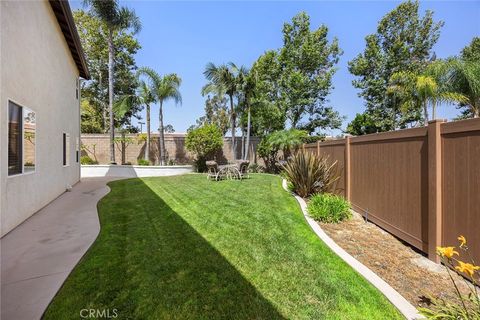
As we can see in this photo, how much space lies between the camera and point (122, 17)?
54.3 ft

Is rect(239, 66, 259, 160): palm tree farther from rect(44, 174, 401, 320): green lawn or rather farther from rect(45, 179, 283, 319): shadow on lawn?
rect(45, 179, 283, 319): shadow on lawn

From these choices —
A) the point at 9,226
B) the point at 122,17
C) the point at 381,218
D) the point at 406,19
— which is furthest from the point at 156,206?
the point at 406,19

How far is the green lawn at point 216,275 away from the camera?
258 centimetres

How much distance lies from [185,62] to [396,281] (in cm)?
1697

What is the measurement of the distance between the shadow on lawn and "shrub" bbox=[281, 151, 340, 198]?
404 cm

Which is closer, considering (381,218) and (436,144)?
(436,144)

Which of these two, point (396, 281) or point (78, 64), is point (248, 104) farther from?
point (396, 281)

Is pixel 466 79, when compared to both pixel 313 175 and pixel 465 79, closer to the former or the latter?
pixel 465 79

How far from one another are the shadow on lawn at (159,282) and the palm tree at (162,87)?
13.2m

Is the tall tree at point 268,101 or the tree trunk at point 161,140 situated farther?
the tall tree at point 268,101

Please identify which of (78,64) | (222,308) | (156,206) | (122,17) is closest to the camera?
(222,308)

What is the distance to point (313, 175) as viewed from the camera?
756 cm

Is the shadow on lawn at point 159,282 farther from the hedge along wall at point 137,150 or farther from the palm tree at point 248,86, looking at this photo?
the hedge along wall at point 137,150

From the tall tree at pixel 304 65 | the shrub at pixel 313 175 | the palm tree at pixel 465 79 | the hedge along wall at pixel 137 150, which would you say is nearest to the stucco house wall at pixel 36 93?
the shrub at pixel 313 175
